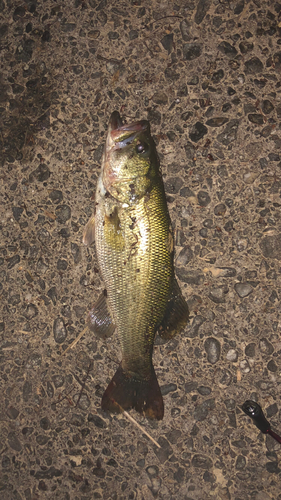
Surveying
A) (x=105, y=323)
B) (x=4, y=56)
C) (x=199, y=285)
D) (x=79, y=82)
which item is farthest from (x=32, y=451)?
(x=4, y=56)

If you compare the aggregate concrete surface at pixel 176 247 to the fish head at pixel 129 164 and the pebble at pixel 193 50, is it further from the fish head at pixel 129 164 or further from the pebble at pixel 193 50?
the fish head at pixel 129 164

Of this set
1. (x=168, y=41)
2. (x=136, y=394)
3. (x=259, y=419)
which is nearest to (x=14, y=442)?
(x=136, y=394)

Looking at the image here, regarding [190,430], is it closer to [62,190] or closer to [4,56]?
[62,190]

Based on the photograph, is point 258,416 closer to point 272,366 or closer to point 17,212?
point 272,366

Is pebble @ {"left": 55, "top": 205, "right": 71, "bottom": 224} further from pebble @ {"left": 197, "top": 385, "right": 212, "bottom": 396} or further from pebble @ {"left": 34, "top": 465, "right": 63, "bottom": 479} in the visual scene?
pebble @ {"left": 34, "top": 465, "right": 63, "bottom": 479}

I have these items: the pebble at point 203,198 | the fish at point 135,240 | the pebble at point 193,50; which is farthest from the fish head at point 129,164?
the pebble at point 193,50
